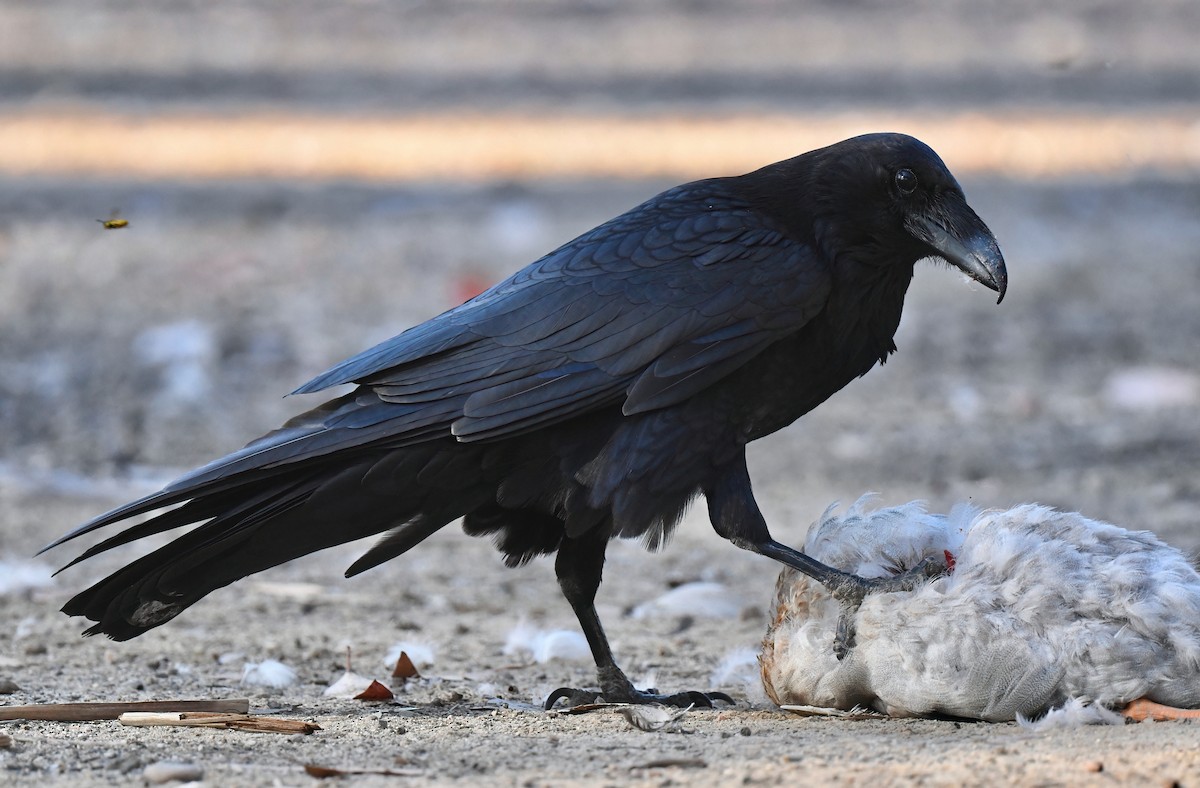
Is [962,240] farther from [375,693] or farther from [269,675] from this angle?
[269,675]

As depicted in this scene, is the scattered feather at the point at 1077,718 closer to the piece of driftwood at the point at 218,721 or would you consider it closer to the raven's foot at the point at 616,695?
the raven's foot at the point at 616,695

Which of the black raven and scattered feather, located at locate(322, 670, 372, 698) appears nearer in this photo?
the black raven

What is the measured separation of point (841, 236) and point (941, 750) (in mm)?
1262

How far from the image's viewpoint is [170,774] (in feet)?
10.0

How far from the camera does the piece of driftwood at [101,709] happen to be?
3.62 metres

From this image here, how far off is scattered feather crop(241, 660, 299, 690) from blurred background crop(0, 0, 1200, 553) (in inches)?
68.0

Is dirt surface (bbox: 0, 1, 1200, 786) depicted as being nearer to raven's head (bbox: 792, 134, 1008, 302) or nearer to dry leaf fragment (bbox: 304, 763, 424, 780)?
dry leaf fragment (bbox: 304, 763, 424, 780)

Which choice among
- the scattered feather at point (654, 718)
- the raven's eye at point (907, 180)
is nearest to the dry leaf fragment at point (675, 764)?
the scattered feather at point (654, 718)

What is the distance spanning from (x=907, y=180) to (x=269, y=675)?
6.44 feet

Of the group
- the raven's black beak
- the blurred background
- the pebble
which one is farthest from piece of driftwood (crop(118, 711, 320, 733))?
the blurred background

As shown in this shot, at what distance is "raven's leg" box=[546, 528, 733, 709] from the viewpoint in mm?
4047

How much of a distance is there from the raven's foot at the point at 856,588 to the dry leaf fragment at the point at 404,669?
117 centimetres

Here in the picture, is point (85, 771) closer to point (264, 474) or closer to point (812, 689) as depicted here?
point (264, 474)

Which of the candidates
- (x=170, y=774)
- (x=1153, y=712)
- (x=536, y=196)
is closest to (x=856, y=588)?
(x=1153, y=712)
